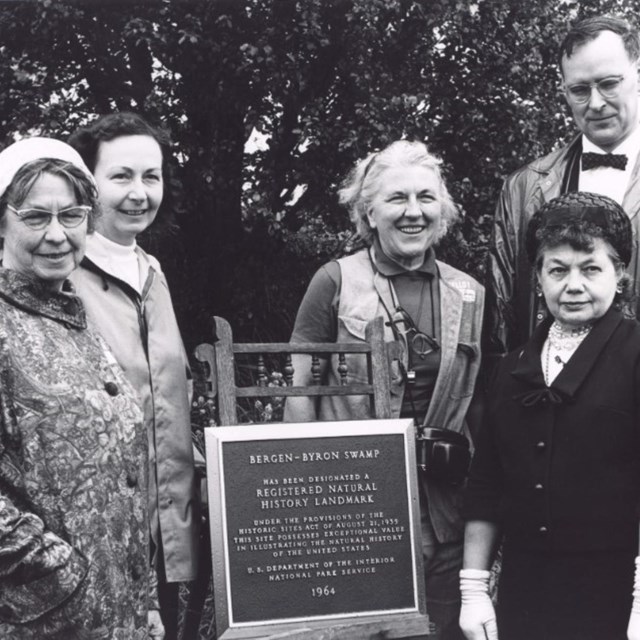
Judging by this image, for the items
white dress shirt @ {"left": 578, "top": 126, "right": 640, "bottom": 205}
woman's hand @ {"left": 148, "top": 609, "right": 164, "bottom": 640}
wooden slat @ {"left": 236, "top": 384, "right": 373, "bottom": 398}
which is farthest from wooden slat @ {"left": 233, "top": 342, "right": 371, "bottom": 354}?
white dress shirt @ {"left": 578, "top": 126, "right": 640, "bottom": 205}

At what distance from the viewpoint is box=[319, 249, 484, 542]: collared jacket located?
12.2 ft

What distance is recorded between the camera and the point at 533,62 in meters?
9.62

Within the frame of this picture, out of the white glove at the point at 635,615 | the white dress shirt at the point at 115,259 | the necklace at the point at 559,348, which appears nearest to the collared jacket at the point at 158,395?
the white dress shirt at the point at 115,259

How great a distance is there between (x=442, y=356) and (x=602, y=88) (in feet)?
4.09

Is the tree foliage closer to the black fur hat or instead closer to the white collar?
the white collar

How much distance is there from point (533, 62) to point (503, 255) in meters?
6.14

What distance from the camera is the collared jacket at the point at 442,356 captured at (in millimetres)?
3707

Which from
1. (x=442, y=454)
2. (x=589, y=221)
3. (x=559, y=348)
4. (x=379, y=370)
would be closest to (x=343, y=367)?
(x=379, y=370)

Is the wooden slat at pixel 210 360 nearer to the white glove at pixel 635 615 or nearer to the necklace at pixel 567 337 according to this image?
the necklace at pixel 567 337

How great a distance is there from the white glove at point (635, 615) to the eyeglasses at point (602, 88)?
6.23ft

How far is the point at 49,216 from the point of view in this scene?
272 cm

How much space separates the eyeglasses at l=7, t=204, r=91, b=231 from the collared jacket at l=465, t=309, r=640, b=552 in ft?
4.90

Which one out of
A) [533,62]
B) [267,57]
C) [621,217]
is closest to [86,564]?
[621,217]

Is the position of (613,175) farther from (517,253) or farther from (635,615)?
(635,615)
